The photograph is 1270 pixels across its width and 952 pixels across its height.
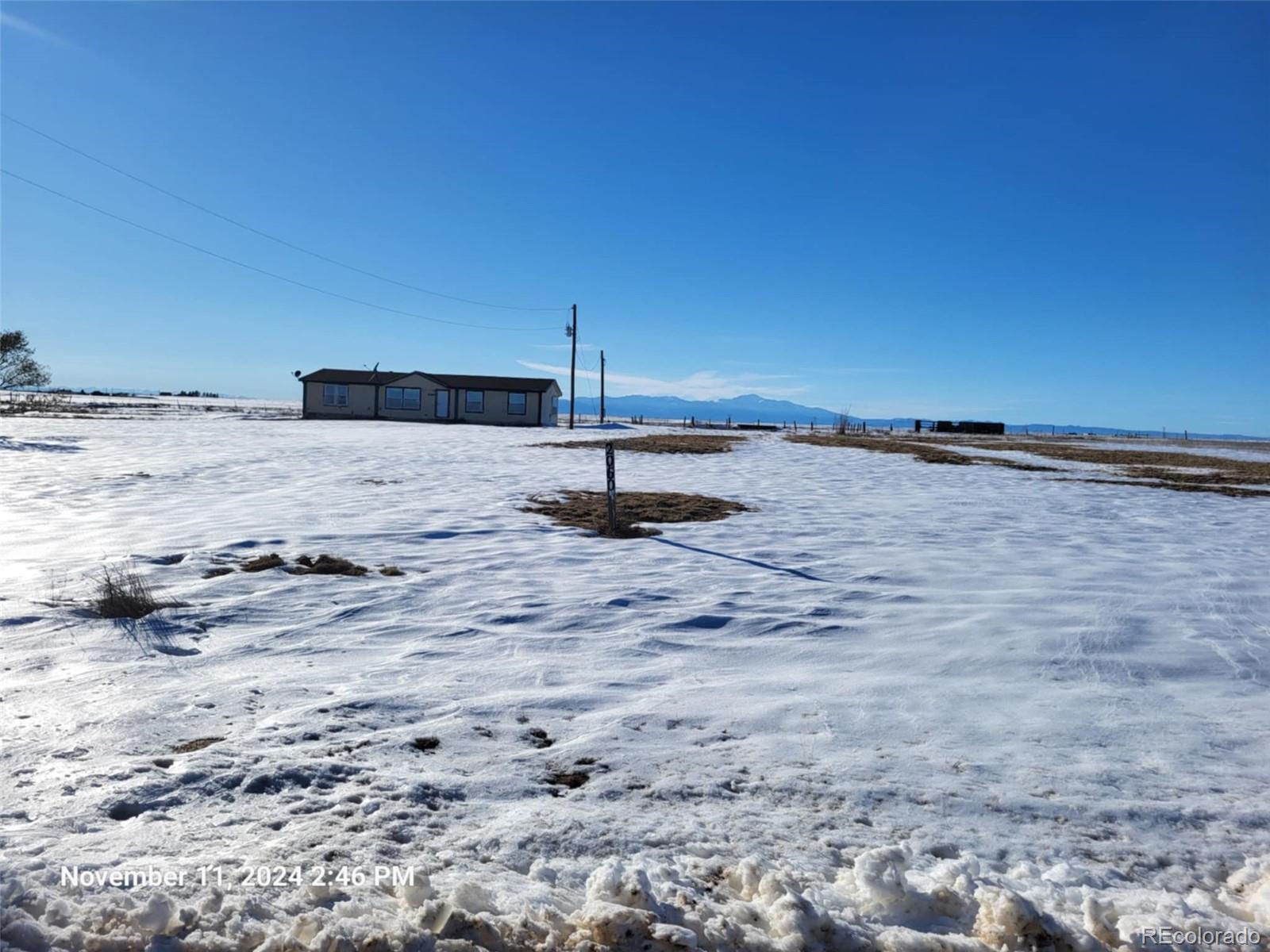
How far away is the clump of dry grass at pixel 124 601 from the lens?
5.57 meters

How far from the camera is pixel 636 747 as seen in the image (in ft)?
12.5

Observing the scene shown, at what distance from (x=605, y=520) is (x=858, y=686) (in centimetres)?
632

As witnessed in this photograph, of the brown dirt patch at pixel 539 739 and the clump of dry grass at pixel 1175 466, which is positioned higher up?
the clump of dry grass at pixel 1175 466

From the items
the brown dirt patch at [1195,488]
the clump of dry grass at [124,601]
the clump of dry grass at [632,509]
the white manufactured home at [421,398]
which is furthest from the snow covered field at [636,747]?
the white manufactured home at [421,398]

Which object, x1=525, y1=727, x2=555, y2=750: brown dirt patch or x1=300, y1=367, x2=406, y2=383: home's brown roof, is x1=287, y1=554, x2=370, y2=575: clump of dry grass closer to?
x1=525, y1=727, x2=555, y2=750: brown dirt patch

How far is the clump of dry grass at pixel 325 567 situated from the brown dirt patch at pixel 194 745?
11.3ft

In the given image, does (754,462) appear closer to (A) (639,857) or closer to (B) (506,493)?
(B) (506,493)

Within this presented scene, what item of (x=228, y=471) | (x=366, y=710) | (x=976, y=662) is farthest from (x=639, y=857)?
(x=228, y=471)

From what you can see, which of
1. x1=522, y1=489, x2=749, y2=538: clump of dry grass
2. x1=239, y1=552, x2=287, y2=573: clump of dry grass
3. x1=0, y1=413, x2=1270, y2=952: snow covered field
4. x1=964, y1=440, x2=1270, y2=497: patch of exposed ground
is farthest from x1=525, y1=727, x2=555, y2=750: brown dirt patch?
x1=964, y1=440, x2=1270, y2=497: patch of exposed ground

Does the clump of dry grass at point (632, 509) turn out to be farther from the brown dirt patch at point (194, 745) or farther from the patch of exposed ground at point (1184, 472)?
the patch of exposed ground at point (1184, 472)

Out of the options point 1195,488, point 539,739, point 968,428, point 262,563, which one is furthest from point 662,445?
point 968,428

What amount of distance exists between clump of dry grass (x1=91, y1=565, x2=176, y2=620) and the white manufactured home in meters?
48.7

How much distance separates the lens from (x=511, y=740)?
3840 mm

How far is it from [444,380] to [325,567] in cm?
5054
